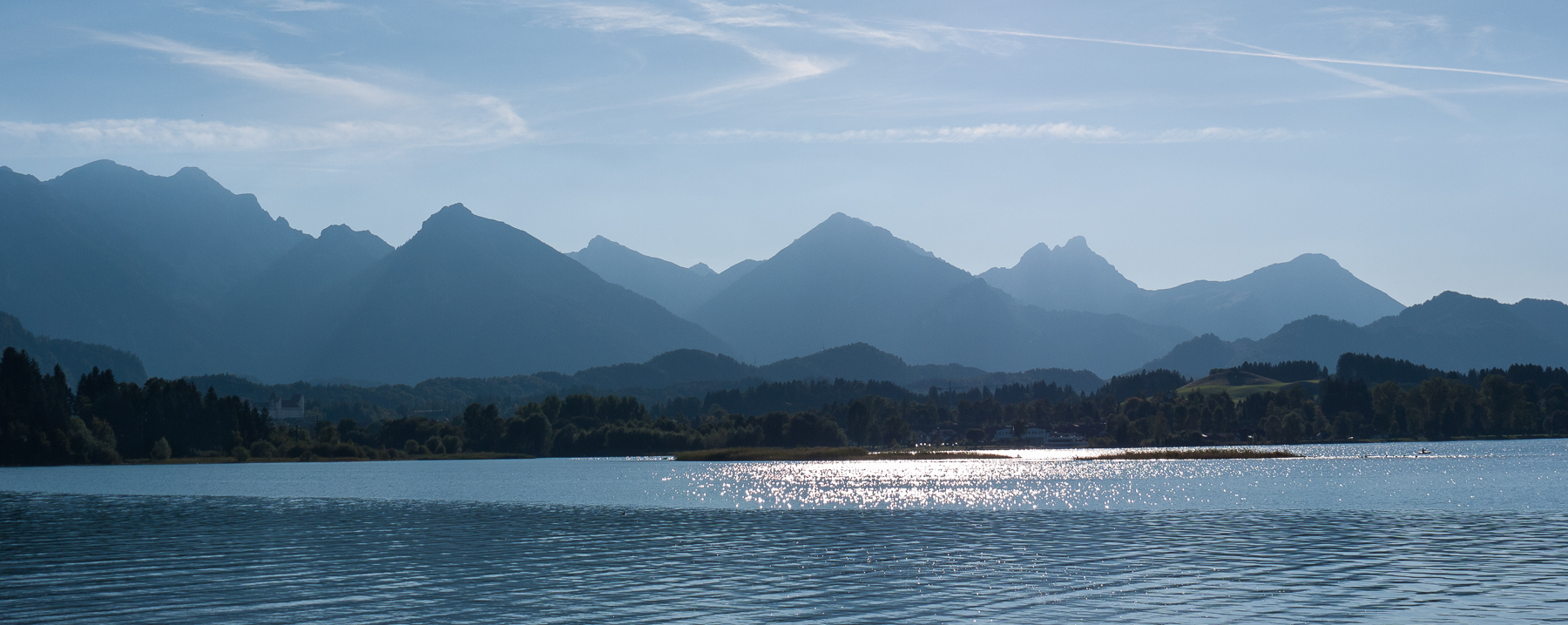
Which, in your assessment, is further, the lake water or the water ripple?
the lake water

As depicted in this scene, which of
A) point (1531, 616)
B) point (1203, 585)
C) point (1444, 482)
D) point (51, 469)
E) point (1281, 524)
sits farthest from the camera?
point (51, 469)

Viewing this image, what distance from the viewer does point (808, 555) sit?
54281mm

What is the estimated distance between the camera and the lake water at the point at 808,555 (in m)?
38.1

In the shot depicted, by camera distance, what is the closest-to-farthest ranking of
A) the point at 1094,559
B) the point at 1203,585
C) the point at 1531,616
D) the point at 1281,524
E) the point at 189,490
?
the point at 1531,616 → the point at 1203,585 → the point at 1094,559 → the point at 1281,524 → the point at 189,490

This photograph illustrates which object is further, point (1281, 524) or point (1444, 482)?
point (1444, 482)

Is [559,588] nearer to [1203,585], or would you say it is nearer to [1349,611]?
[1203,585]

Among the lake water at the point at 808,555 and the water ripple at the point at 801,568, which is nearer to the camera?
the water ripple at the point at 801,568

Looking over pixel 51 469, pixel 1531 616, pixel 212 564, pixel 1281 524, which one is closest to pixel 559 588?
pixel 212 564

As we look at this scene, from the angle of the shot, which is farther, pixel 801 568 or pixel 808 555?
pixel 808 555

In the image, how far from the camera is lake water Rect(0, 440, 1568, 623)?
38.1 meters

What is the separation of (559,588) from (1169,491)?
7146 centimetres

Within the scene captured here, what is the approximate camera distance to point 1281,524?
219 ft

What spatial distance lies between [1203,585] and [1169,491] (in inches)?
2440

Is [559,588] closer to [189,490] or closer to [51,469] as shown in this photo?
[189,490]
